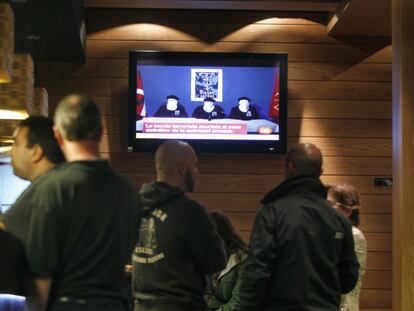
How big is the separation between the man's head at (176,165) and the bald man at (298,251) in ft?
1.15

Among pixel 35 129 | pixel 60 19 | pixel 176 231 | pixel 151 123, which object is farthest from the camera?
pixel 151 123

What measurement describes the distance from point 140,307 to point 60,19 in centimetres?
262

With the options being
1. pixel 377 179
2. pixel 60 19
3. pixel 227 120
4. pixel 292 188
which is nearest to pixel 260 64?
pixel 227 120

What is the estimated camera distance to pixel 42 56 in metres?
5.76

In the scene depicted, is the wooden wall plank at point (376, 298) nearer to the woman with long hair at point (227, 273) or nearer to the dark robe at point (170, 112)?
the dark robe at point (170, 112)

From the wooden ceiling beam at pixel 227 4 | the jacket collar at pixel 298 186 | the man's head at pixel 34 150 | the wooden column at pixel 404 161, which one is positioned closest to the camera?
the man's head at pixel 34 150

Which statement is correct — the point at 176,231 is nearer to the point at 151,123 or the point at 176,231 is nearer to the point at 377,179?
the point at 151,123

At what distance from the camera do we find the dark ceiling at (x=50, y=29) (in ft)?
14.8

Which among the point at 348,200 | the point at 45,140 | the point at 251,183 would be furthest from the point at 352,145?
the point at 45,140

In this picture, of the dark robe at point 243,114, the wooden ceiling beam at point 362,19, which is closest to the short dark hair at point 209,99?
the dark robe at point 243,114

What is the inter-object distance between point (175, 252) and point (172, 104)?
3.04 metres

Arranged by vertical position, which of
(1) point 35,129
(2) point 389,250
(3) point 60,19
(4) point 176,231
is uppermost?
(3) point 60,19

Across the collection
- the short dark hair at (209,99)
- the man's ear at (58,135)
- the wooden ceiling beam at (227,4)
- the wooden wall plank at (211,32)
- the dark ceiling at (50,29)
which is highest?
the wooden ceiling beam at (227,4)

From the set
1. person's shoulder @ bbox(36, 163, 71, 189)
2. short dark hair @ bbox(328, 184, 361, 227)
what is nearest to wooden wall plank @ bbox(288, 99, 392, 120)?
short dark hair @ bbox(328, 184, 361, 227)
